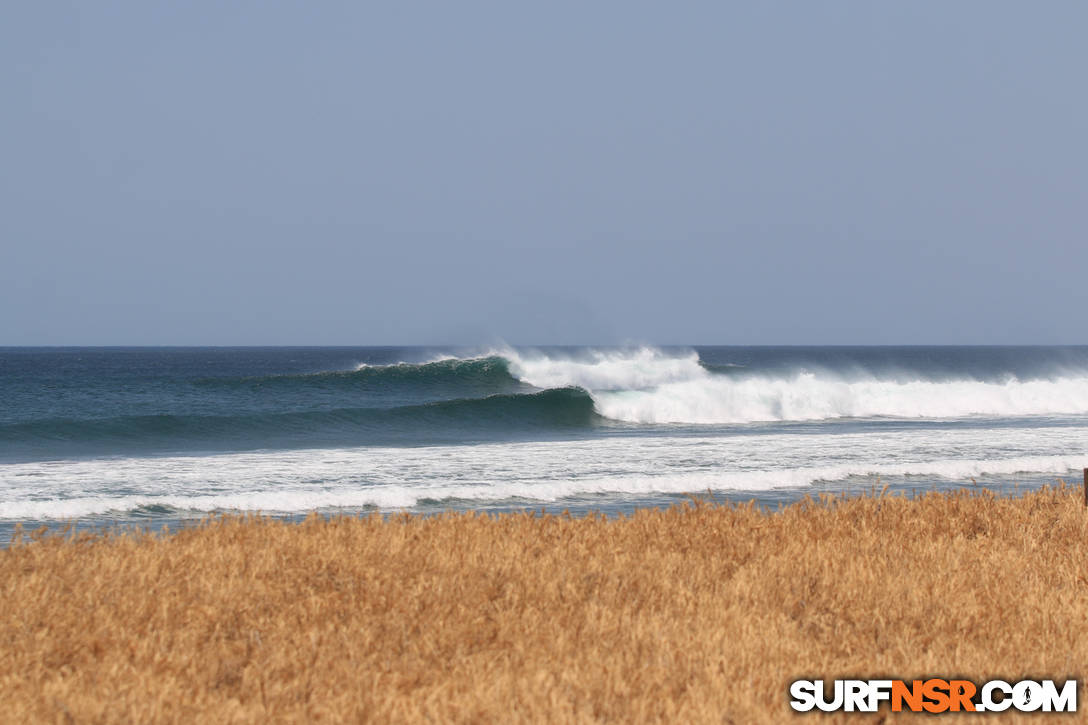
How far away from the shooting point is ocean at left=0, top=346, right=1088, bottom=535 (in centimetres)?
1449

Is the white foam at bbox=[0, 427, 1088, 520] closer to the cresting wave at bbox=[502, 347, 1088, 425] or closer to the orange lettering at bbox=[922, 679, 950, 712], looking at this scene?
the orange lettering at bbox=[922, 679, 950, 712]

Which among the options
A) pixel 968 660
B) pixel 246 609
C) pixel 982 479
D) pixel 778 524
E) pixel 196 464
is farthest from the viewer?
pixel 196 464

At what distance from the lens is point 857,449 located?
21.4 metres

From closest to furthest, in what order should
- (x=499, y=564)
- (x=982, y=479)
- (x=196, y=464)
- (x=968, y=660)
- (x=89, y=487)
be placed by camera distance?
(x=968, y=660)
(x=499, y=564)
(x=89, y=487)
(x=982, y=479)
(x=196, y=464)

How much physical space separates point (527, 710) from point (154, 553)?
3.73 meters

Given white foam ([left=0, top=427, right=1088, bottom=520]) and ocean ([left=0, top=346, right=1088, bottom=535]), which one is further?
Result: ocean ([left=0, top=346, right=1088, bottom=535])

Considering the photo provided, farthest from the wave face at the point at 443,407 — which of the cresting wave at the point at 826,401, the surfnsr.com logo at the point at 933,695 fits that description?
the surfnsr.com logo at the point at 933,695

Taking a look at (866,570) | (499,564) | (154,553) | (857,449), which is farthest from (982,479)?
(154,553)

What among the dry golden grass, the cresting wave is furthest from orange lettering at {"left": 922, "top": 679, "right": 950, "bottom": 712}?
the cresting wave

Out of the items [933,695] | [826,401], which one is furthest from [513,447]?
[933,695]

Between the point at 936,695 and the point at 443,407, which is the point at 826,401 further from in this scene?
the point at 936,695

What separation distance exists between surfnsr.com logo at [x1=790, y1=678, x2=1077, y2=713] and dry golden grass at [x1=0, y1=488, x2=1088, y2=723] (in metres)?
0.11

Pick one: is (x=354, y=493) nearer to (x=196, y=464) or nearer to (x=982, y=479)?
(x=196, y=464)

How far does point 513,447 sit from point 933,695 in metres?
18.0
